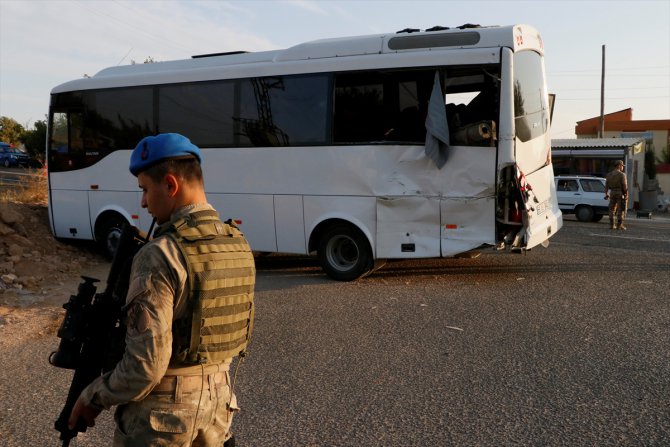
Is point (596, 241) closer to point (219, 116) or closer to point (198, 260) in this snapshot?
point (219, 116)

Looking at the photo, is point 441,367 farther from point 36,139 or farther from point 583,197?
point 36,139

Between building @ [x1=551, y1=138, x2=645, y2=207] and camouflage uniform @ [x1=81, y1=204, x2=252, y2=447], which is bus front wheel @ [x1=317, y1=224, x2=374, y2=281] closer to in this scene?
camouflage uniform @ [x1=81, y1=204, x2=252, y2=447]

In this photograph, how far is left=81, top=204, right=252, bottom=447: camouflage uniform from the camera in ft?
6.96

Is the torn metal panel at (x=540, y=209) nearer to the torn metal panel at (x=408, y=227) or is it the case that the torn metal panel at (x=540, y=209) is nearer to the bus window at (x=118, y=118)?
the torn metal panel at (x=408, y=227)

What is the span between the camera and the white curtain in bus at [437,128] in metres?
8.62

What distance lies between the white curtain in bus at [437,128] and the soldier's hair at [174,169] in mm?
6583

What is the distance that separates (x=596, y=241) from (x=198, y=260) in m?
13.5

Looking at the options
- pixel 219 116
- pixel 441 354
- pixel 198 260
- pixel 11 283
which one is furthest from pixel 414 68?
pixel 198 260

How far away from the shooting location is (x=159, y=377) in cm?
215

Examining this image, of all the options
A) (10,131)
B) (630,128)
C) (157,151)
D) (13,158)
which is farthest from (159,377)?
(630,128)

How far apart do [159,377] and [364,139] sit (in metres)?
7.40

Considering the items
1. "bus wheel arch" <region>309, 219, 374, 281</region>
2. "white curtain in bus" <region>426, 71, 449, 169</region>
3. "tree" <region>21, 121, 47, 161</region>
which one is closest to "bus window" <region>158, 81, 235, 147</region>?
"bus wheel arch" <region>309, 219, 374, 281</region>

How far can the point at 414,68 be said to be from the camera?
8883 mm

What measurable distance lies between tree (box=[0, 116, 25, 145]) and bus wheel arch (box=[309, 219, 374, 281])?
150ft
